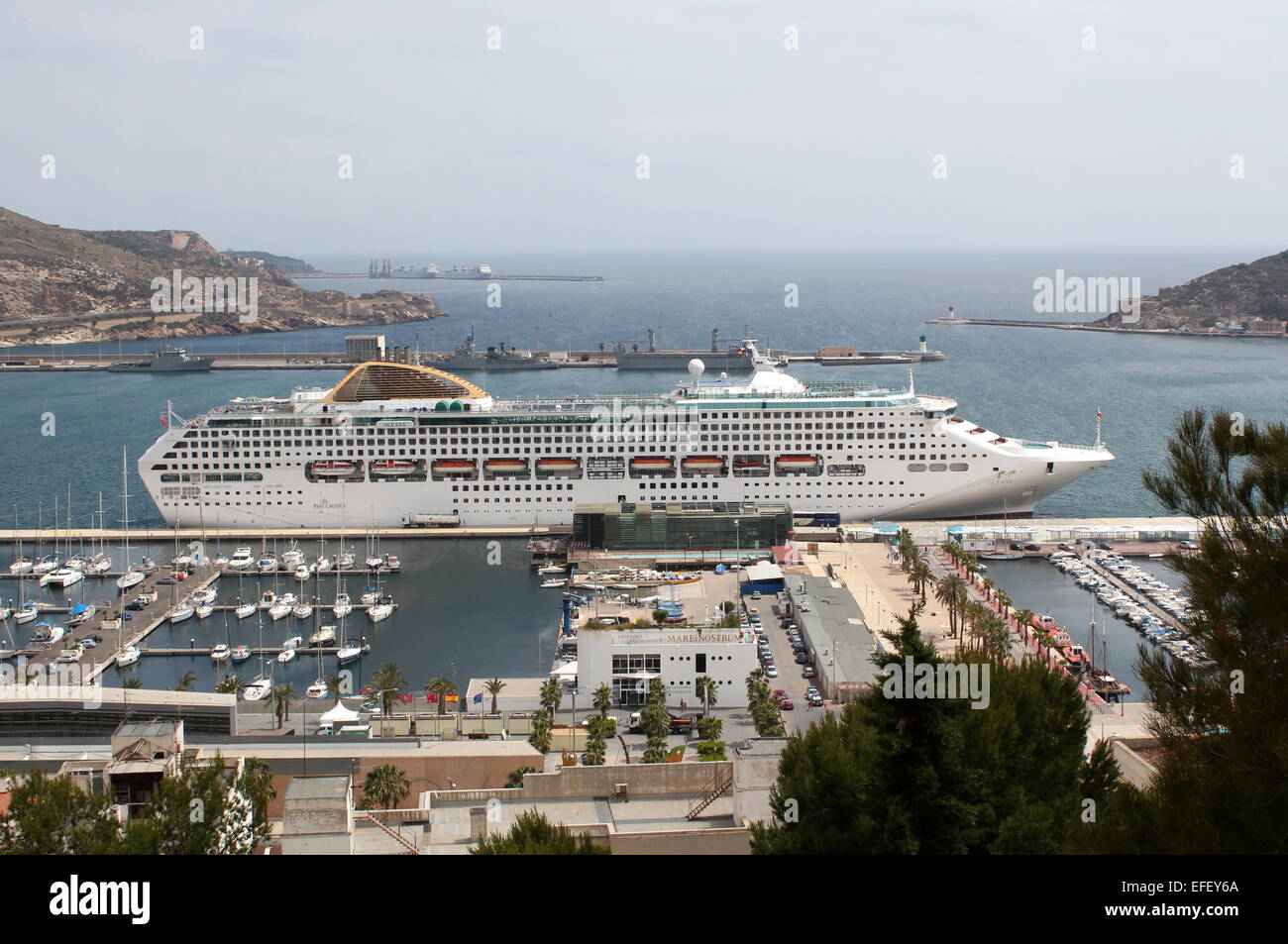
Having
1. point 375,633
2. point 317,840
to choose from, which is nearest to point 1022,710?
point 317,840

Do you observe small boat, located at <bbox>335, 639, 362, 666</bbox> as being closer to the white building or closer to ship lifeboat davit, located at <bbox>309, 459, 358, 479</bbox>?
the white building

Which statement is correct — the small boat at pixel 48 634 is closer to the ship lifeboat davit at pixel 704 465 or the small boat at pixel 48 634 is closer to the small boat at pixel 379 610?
the small boat at pixel 379 610

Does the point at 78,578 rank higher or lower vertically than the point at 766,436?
lower

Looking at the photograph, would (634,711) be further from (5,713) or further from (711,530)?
(711,530)

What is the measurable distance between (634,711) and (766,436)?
1564 centimetres

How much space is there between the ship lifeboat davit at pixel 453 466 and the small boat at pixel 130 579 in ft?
28.1

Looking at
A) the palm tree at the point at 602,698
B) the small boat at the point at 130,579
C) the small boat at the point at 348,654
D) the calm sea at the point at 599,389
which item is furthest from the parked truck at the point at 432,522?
the palm tree at the point at 602,698

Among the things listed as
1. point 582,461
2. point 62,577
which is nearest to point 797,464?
point 582,461

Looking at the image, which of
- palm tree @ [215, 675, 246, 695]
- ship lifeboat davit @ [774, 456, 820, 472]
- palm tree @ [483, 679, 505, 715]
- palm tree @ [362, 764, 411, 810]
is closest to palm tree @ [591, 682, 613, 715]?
palm tree @ [483, 679, 505, 715]

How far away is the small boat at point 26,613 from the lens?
29.0 metres

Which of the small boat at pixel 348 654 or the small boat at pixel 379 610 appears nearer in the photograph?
the small boat at pixel 348 654

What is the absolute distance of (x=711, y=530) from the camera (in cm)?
3412

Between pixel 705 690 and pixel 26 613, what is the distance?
16.2 metres
